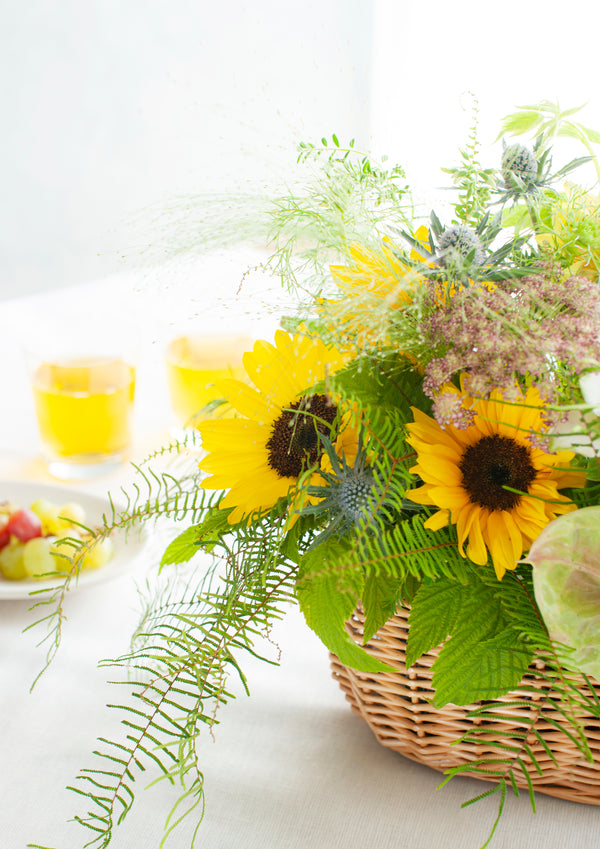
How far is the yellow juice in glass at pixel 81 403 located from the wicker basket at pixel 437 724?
438 mm

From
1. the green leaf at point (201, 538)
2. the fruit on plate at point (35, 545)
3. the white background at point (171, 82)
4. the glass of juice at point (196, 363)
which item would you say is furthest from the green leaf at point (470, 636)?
the white background at point (171, 82)

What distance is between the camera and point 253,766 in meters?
0.42

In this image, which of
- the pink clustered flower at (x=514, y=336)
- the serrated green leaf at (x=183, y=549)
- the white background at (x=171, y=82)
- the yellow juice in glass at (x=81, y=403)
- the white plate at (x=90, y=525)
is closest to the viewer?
the pink clustered flower at (x=514, y=336)

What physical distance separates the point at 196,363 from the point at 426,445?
0.51 m

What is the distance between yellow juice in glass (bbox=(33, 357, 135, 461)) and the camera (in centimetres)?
76

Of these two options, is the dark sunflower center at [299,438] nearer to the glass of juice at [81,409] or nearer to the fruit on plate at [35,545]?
the fruit on plate at [35,545]

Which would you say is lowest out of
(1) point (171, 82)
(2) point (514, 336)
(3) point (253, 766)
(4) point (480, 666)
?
(3) point (253, 766)

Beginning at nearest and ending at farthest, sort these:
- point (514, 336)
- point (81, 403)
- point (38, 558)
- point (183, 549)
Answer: point (514, 336)
point (183, 549)
point (38, 558)
point (81, 403)

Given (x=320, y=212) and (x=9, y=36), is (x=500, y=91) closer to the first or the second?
(x=9, y=36)

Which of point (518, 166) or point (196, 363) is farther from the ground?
point (518, 166)

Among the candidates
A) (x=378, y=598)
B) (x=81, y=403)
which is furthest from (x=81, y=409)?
(x=378, y=598)

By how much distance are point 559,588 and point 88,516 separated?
458 mm

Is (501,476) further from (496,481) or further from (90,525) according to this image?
(90,525)

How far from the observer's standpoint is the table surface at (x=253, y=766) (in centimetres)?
37
